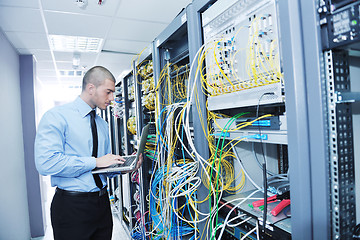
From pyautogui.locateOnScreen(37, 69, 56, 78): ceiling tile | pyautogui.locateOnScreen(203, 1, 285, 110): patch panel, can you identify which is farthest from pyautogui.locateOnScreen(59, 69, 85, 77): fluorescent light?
pyautogui.locateOnScreen(203, 1, 285, 110): patch panel

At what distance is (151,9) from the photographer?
7.52 ft

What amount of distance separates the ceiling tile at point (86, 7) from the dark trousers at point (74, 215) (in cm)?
171

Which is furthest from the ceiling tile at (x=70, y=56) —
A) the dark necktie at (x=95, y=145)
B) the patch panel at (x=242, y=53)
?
the patch panel at (x=242, y=53)

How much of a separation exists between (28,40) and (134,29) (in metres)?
1.32

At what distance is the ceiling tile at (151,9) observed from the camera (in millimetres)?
2166

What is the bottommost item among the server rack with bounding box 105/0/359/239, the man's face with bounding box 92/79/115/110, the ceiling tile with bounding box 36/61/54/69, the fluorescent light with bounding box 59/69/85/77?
the server rack with bounding box 105/0/359/239

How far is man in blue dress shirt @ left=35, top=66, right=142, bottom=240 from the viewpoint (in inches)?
51.8

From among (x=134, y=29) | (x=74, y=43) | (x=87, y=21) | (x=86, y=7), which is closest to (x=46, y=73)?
(x=74, y=43)

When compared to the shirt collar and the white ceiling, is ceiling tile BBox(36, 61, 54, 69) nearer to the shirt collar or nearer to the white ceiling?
the white ceiling

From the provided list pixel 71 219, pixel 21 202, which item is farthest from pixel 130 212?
pixel 21 202

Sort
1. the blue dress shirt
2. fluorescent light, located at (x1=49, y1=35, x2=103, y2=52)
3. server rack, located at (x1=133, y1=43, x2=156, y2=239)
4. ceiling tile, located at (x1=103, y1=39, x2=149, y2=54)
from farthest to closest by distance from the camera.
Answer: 1. ceiling tile, located at (x1=103, y1=39, x2=149, y2=54)
2. fluorescent light, located at (x1=49, y1=35, x2=103, y2=52)
3. server rack, located at (x1=133, y1=43, x2=156, y2=239)
4. the blue dress shirt

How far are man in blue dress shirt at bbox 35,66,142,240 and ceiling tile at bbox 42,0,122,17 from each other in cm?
96

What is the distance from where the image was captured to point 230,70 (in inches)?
33.5

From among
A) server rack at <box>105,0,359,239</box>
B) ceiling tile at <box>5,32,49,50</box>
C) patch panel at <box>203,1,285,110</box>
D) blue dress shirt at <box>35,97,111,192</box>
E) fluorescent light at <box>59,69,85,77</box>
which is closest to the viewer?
server rack at <box>105,0,359,239</box>
